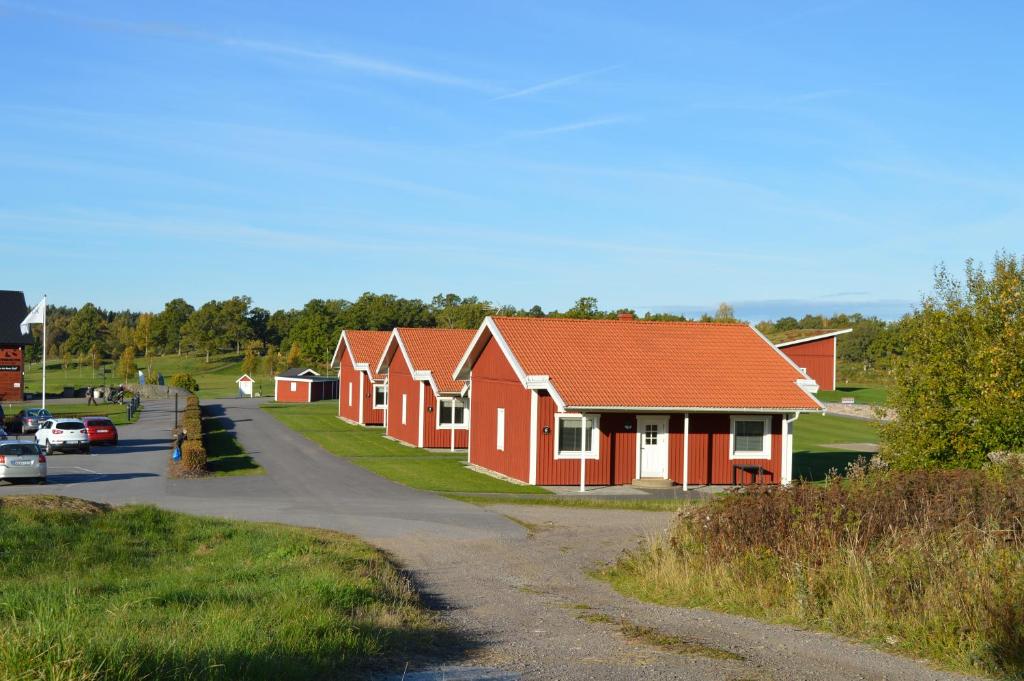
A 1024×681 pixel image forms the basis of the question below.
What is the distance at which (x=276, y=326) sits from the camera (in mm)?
153375

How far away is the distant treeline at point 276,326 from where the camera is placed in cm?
11706

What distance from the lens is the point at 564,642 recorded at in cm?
1064

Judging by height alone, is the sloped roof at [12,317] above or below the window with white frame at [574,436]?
above

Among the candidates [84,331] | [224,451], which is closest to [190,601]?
[224,451]

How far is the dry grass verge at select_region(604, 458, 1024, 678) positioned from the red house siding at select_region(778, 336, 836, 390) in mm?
63703

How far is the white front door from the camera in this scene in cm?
3152

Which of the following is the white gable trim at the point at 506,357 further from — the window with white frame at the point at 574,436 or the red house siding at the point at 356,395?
the red house siding at the point at 356,395

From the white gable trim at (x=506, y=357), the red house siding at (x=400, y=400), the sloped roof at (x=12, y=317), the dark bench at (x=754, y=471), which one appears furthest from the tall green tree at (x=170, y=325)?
the dark bench at (x=754, y=471)

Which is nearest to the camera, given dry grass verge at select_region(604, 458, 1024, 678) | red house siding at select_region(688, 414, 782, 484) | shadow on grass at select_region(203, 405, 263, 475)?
dry grass verge at select_region(604, 458, 1024, 678)

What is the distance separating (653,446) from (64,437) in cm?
2331

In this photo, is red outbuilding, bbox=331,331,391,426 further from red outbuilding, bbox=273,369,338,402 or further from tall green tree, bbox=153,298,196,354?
tall green tree, bbox=153,298,196,354

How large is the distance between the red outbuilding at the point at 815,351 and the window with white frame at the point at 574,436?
157 ft

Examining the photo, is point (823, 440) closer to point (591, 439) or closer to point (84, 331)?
point (591, 439)

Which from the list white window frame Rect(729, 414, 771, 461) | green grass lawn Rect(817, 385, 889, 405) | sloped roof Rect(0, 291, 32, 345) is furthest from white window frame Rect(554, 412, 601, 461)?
sloped roof Rect(0, 291, 32, 345)
